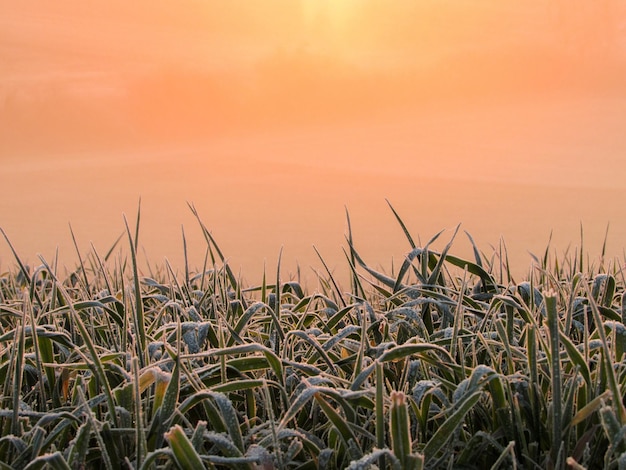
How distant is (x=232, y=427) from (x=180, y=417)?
0.52ft

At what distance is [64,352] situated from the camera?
1.44 metres

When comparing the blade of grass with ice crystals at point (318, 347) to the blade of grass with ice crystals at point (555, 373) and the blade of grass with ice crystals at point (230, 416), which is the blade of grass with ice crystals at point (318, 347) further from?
the blade of grass with ice crystals at point (555, 373)

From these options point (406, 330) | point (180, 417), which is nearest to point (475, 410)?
point (406, 330)

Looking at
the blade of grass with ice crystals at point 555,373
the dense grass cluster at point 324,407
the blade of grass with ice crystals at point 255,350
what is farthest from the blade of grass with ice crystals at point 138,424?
the blade of grass with ice crystals at point 555,373

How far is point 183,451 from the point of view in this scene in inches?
32.9

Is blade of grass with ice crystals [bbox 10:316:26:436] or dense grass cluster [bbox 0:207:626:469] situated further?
blade of grass with ice crystals [bbox 10:316:26:436]

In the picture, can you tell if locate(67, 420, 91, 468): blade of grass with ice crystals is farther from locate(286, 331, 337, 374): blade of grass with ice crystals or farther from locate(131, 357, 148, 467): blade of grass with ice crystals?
locate(286, 331, 337, 374): blade of grass with ice crystals

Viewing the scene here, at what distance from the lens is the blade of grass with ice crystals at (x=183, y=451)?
2.70 ft

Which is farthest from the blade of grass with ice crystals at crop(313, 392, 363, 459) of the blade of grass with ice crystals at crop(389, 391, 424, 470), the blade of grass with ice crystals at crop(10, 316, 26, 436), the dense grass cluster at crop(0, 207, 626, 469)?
the blade of grass with ice crystals at crop(10, 316, 26, 436)

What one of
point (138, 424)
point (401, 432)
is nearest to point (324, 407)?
point (401, 432)

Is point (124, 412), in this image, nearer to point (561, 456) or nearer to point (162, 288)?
point (561, 456)

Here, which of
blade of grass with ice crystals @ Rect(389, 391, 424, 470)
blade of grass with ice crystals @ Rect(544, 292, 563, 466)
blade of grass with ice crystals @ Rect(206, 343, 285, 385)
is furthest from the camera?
blade of grass with ice crystals @ Rect(206, 343, 285, 385)

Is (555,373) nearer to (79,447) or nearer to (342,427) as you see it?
(342,427)

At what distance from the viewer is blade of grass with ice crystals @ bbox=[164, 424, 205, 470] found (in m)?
0.82
